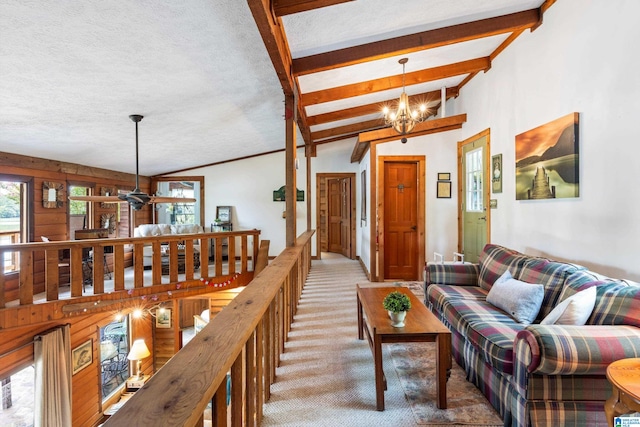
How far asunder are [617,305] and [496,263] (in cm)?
121

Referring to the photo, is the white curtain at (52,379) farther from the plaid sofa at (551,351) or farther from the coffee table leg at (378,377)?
the plaid sofa at (551,351)

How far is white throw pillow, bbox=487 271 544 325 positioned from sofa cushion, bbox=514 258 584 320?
0.06 metres

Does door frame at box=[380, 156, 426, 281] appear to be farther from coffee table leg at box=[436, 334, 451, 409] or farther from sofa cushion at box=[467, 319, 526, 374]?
coffee table leg at box=[436, 334, 451, 409]

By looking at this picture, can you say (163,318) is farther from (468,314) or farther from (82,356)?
(468,314)

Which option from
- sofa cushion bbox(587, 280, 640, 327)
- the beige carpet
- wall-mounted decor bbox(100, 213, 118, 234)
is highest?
wall-mounted decor bbox(100, 213, 118, 234)

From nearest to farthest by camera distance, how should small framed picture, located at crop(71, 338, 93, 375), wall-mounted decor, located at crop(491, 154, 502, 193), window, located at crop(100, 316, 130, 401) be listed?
wall-mounted decor, located at crop(491, 154, 502, 193), small framed picture, located at crop(71, 338, 93, 375), window, located at crop(100, 316, 130, 401)

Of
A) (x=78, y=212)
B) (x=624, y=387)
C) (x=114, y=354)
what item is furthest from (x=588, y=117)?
(x=114, y=354)

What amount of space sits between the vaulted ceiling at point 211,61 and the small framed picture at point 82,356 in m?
2.79

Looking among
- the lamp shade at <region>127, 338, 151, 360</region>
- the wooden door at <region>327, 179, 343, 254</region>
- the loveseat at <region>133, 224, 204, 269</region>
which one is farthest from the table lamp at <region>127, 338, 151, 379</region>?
the wooden door at <region>327, 179, 343, 254</region>

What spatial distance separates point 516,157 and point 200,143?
4704 mm

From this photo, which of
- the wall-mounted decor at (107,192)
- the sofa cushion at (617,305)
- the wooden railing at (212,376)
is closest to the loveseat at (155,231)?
the wall-mounted decor at (107,192)

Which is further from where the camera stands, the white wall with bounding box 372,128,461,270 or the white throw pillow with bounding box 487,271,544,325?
the white wall with bounding box 372,128,461,270

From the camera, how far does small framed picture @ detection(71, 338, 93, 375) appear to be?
13.8ft

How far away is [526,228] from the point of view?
3248 mm
